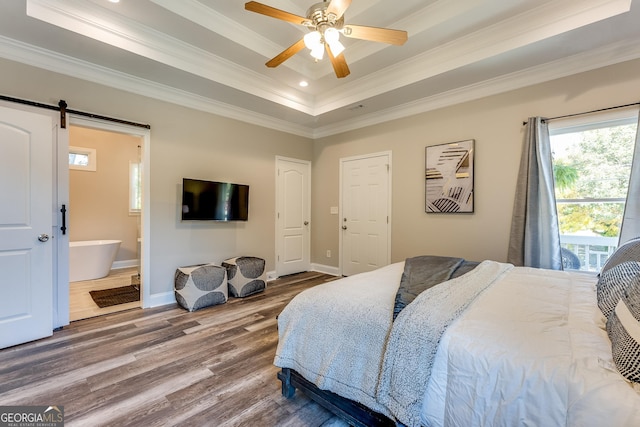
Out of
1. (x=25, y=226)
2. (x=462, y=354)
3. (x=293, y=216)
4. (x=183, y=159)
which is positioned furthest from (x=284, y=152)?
(x=462, y=354)

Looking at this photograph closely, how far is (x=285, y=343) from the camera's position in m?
1.70

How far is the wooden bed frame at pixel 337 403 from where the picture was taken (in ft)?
4.48

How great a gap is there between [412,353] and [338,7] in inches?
86.9

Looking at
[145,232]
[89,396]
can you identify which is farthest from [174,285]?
[89,396]

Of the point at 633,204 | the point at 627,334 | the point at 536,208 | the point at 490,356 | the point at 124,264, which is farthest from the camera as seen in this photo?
the point at 124,264

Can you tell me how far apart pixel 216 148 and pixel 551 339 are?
4.07 metres

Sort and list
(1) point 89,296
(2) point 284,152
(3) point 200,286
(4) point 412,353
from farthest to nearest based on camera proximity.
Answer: (2) point 284,152, (1) point 89,296, (3) point 200,286, (4) point 412,353

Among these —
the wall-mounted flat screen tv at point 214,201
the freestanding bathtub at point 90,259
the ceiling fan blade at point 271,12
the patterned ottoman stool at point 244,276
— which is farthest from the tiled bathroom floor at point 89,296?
the ceiling fan blade at point 271,12

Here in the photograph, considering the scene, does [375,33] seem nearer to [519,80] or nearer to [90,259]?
[519,80]

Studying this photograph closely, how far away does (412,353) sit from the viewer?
3.94 feet

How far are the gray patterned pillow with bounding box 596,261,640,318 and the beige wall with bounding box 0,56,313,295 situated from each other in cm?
396

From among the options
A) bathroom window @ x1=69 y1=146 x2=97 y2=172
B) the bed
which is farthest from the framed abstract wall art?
bathroom window @ x1=69 y1=146 x2=97 y2=172

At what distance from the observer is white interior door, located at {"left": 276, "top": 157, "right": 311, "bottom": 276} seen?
194 inches

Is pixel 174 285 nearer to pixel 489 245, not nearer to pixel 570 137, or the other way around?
pixel 489 245
